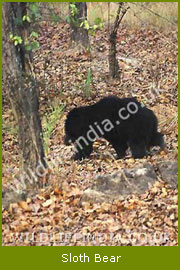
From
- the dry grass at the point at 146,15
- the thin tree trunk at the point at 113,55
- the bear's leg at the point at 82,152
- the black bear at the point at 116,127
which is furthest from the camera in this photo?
the dry grass at the point at 146,15

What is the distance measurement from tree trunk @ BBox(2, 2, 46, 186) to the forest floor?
463 mm

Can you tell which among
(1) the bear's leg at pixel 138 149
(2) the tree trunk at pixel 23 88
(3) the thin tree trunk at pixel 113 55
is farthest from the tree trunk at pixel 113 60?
(2) the tree trunk at pixel 23 88

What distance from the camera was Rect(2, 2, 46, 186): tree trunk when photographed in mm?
7961

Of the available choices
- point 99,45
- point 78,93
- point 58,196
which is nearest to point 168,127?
point 78,93

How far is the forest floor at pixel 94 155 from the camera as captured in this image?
7.33 metres

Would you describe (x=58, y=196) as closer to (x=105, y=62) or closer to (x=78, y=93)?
(x=78, y=93)

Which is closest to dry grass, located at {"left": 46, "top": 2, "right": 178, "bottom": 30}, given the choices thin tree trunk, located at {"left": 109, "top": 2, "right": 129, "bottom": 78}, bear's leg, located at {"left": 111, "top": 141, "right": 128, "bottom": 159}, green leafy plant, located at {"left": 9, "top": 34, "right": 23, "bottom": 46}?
thin tree trunk, located at {"left": 109, "top": 2, "right": 129, "bottom": 78}

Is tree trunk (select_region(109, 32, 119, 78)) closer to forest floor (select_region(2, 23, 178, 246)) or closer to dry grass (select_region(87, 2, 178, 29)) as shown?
forest floor (select_region(2, 23, 178, 246))

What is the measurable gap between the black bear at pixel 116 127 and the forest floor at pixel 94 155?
284mm

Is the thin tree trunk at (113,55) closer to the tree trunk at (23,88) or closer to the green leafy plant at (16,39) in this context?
the tree trunk at (23,88)

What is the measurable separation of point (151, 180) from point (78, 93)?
6.69m

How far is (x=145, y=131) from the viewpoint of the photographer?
1030 centimetres

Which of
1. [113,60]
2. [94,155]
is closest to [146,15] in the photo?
[113,60]

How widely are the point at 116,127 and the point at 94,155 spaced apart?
100 cm
